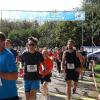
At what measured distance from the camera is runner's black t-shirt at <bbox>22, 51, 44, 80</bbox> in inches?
383

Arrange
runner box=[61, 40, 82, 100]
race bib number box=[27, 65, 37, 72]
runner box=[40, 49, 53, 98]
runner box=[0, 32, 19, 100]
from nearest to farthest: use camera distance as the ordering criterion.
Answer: runner box=[0, 32, 19, 100], race bib number box=[27, 65, 37, 72], runner box=[61, 40, 82, 100], runner box=[40, 49, 53, 98]

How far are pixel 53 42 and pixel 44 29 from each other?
1571 cm

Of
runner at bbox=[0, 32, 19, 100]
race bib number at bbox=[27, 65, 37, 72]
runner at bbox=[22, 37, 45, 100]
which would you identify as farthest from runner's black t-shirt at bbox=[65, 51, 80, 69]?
runner at bbox=[0, 32, 19, 100]

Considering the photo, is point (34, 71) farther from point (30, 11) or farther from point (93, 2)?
point (93, 2)

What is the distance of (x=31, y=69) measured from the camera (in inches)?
383

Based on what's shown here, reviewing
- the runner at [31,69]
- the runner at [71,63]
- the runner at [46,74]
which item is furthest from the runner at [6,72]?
the runner at [46,74]

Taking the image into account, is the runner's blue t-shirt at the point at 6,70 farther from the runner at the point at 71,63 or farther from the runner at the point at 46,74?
the runner at the point at 46,74

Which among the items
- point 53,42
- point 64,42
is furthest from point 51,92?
point 53,42

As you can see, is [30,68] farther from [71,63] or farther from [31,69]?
[71,63]

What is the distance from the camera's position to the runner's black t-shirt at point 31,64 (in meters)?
9.73

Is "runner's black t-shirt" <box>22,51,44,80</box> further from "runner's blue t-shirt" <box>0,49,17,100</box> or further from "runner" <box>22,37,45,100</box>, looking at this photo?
"runner's blue t-shirt" <box>0,49,17,100</box>

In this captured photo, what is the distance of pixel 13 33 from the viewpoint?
8038cm

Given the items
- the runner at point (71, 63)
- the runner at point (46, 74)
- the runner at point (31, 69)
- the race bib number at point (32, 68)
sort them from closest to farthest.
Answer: the runner at point (31, 69) < the race bib number at point (32, 68) < the runner at point (71, 63) < the runner at point (46, 74)

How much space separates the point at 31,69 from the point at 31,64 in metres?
0.14
